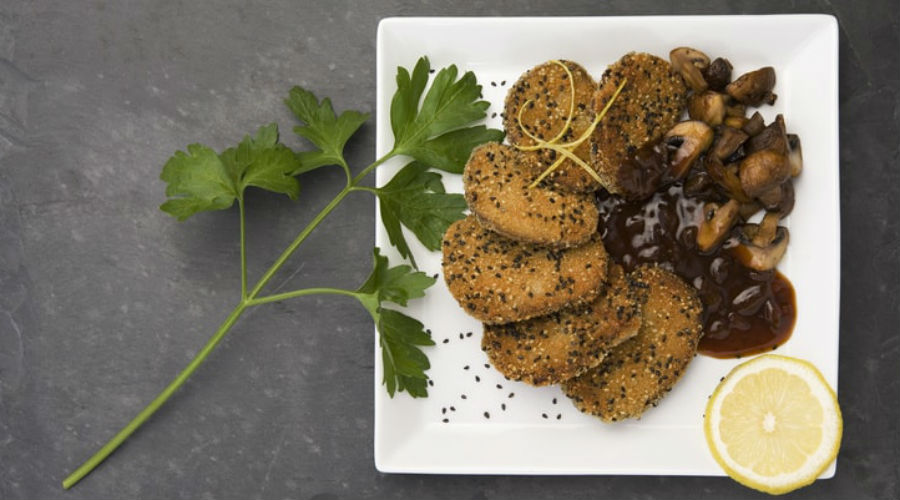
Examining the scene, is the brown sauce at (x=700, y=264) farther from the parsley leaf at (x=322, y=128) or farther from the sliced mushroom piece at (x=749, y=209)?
the parsley leaf at (x=322, y=128)

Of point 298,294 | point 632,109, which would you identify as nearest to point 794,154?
point 632,109

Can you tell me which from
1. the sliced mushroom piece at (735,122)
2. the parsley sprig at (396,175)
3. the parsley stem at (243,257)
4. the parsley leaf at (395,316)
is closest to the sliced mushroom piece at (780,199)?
the sliced mushroom piece at (735,122)

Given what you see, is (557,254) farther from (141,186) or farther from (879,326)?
(141,186)

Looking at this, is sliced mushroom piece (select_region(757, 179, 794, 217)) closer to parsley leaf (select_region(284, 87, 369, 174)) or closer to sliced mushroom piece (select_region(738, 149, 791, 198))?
sliced mushroom piece (select_region(738, 149, 791, 198))

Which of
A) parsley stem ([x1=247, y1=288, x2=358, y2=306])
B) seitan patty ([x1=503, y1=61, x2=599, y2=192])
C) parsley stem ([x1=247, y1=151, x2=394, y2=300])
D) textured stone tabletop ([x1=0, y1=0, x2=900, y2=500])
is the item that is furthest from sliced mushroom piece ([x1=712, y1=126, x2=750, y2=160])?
parsley stem ([x1=247, y1=288, x2=358, y2=306])

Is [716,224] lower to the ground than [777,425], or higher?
higher

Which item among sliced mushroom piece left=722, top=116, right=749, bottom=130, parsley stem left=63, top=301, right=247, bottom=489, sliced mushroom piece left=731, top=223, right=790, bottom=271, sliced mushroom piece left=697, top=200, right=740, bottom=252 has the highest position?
sliced mushroom piece left=722, top=116, right=749, bottom=130

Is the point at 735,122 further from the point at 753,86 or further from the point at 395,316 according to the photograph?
the point at 395,316
